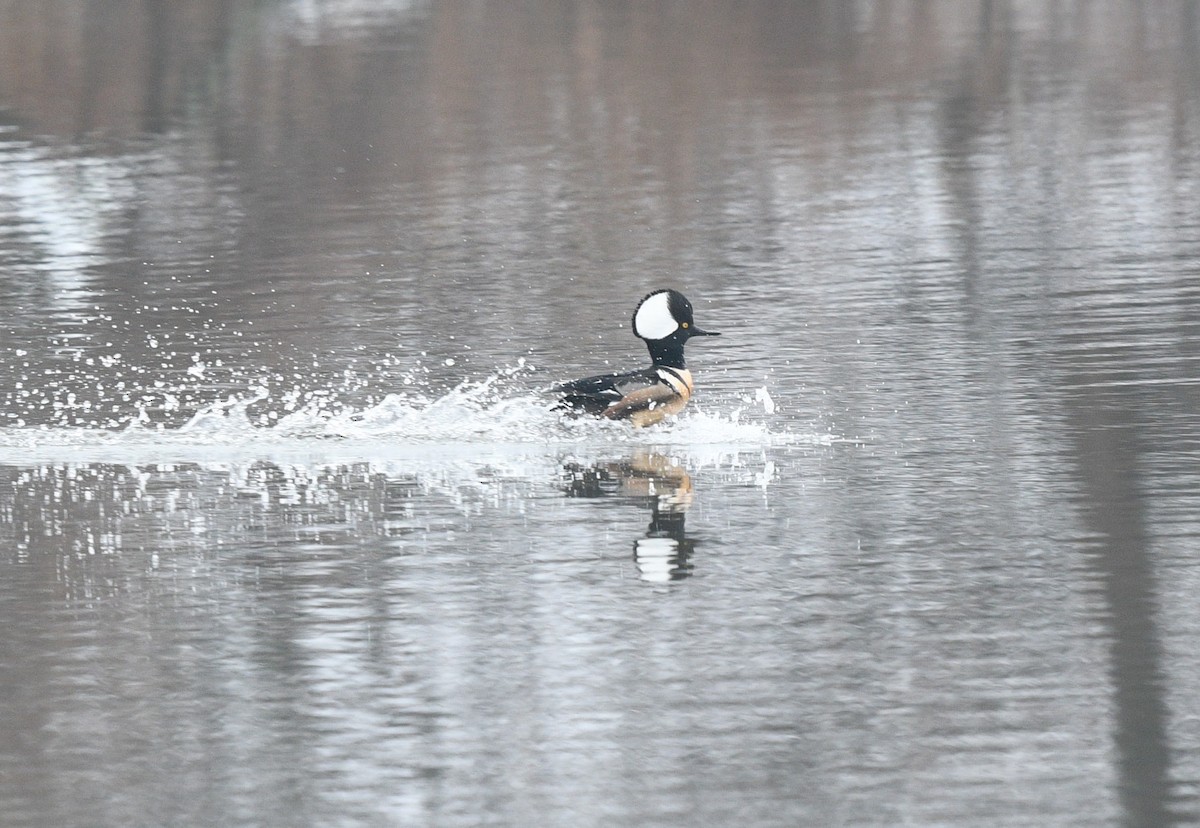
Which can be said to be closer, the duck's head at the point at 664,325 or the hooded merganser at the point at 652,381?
the hooded merganser at the point at 652,381

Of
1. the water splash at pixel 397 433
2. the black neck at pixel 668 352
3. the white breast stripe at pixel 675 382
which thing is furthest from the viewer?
the black neck at pixel 668 352

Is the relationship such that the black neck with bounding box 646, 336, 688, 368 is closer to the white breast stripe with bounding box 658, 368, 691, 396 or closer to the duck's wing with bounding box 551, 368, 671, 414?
the white breast stripe with bounding box 658, 368, 691, 396

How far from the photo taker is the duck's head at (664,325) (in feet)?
43.8

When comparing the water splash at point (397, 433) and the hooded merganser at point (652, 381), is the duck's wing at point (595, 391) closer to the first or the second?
the hooded merganser at point (652, 381)

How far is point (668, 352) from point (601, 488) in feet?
6.59

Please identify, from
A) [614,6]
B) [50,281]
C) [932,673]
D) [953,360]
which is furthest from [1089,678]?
[614,6]

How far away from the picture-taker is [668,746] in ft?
23.9

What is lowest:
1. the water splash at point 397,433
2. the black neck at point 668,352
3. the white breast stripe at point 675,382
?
the water splash at point 397,433

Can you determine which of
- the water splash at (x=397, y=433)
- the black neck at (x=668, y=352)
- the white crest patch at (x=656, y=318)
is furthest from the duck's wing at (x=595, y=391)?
the white crest patch at (x=656, y=318)

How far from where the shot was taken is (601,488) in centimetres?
1152

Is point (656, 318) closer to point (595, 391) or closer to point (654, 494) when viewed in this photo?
point (595, 391)

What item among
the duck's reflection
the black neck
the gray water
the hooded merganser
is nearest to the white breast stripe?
the hooded merganser

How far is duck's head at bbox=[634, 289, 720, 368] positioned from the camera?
13344mm

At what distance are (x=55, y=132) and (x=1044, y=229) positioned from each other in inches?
646
